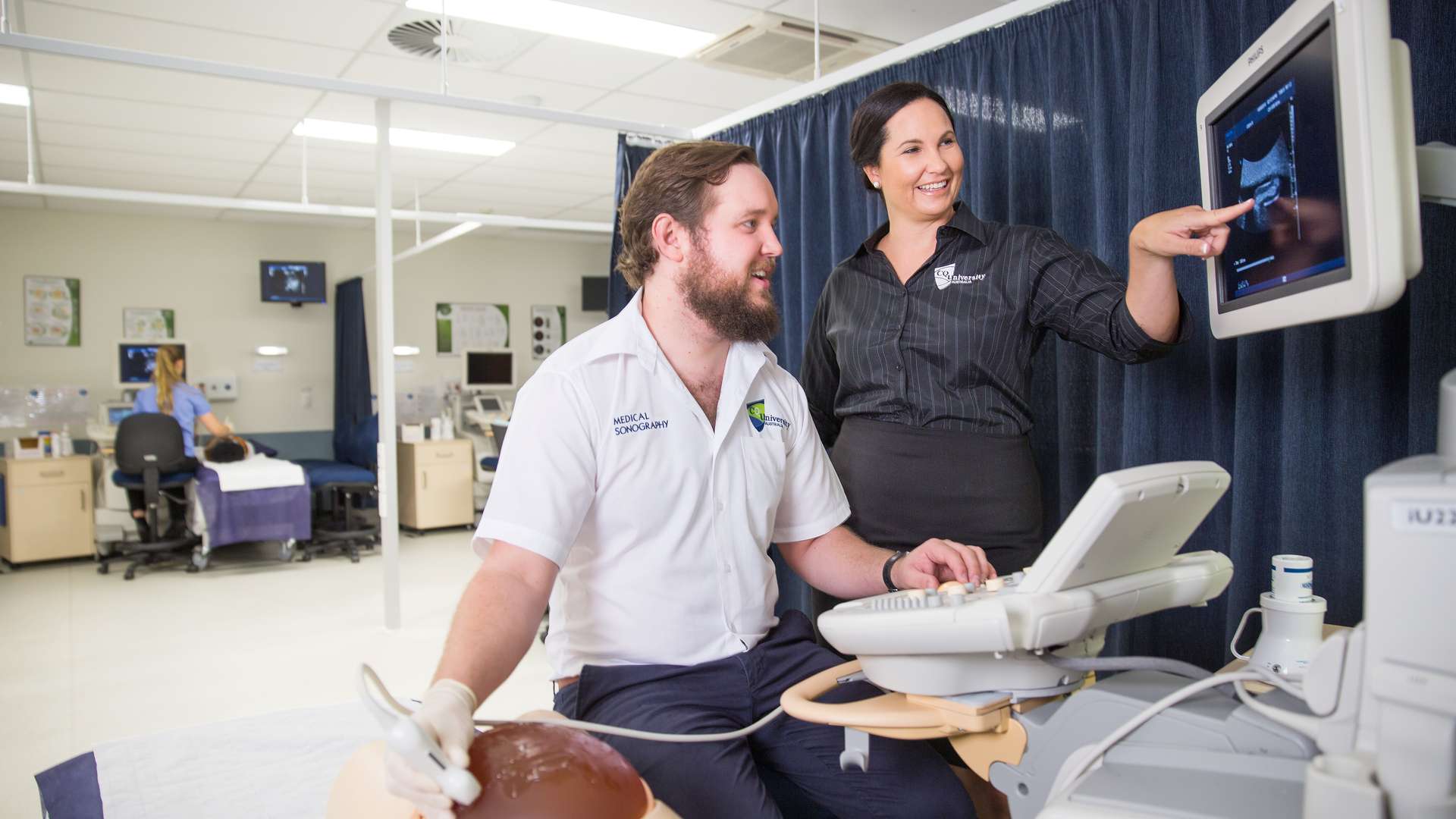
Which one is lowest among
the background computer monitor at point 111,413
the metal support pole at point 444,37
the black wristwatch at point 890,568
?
the black wristwatch at point 890,568

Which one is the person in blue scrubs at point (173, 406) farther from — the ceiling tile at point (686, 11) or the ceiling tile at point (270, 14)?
the ceiling tile at point (686, 11)

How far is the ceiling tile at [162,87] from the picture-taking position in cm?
453

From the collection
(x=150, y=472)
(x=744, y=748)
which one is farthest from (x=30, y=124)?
(x=744, y=748)

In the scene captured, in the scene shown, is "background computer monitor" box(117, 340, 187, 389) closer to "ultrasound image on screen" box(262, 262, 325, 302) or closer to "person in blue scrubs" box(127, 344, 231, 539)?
"person in blue scrubs" box(127, 344, 231, 539)

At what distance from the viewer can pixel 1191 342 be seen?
2.04 m

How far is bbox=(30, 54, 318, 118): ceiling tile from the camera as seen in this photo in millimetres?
4527

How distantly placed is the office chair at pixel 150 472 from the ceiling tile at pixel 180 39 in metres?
2.51

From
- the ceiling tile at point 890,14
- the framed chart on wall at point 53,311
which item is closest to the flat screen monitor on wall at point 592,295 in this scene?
the framed chart on wall at point 53,311

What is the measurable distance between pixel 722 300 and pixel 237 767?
7.90 feet

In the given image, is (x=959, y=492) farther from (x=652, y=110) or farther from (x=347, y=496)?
(x=347, y=496)

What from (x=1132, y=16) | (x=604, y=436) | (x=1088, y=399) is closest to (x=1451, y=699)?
(x=604, y=436)

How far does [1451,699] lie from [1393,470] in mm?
166

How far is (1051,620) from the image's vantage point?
3.48ft

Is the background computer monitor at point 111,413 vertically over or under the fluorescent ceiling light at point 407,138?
under
